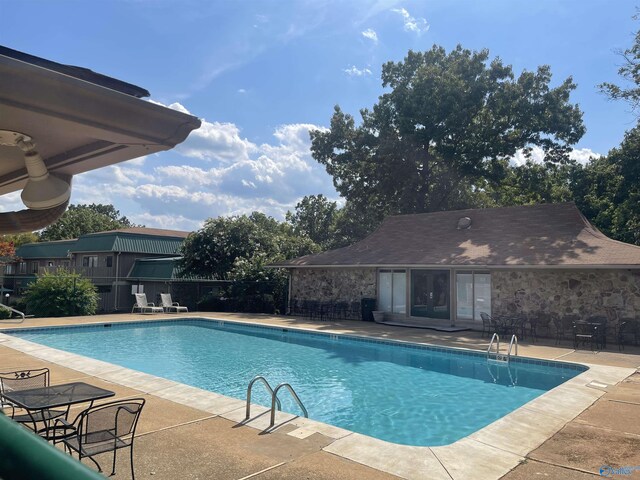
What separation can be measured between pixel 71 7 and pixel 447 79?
21.2 m

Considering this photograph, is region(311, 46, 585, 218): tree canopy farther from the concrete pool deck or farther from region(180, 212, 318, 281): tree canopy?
the concrete pool deck

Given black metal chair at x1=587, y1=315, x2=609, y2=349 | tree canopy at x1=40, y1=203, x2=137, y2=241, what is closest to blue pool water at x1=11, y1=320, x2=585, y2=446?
black metal chair at x1=587, y1=315, x2=609, y2=349

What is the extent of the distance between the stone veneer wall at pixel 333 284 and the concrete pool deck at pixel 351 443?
37.9 feet

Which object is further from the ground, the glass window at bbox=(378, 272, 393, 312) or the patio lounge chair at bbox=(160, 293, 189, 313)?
the glass window at bbox=(378, 272, 393, 312)

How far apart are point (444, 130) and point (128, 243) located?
19823 millimetres

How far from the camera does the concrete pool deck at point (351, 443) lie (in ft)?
15.4

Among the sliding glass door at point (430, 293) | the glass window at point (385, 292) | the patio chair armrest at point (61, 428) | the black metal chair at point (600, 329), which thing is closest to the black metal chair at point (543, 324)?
the black metal chair at point (600, 329)

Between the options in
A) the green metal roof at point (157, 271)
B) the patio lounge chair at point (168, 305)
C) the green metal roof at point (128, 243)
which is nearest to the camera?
the patio lounge chair at point (168, 305)

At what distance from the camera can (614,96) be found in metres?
20.5

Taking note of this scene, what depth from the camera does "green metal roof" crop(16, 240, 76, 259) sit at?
112ft

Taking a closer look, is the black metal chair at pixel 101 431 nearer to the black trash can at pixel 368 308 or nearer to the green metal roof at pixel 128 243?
the black trash can at pixel 368 308

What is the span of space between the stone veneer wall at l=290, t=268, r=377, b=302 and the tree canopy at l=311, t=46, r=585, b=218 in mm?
8509

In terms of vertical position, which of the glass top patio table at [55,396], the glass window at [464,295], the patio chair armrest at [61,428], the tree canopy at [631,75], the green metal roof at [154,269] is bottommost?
the patio chair armrest at [61,428]

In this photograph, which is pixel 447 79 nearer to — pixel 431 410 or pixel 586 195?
pixel 586 195
